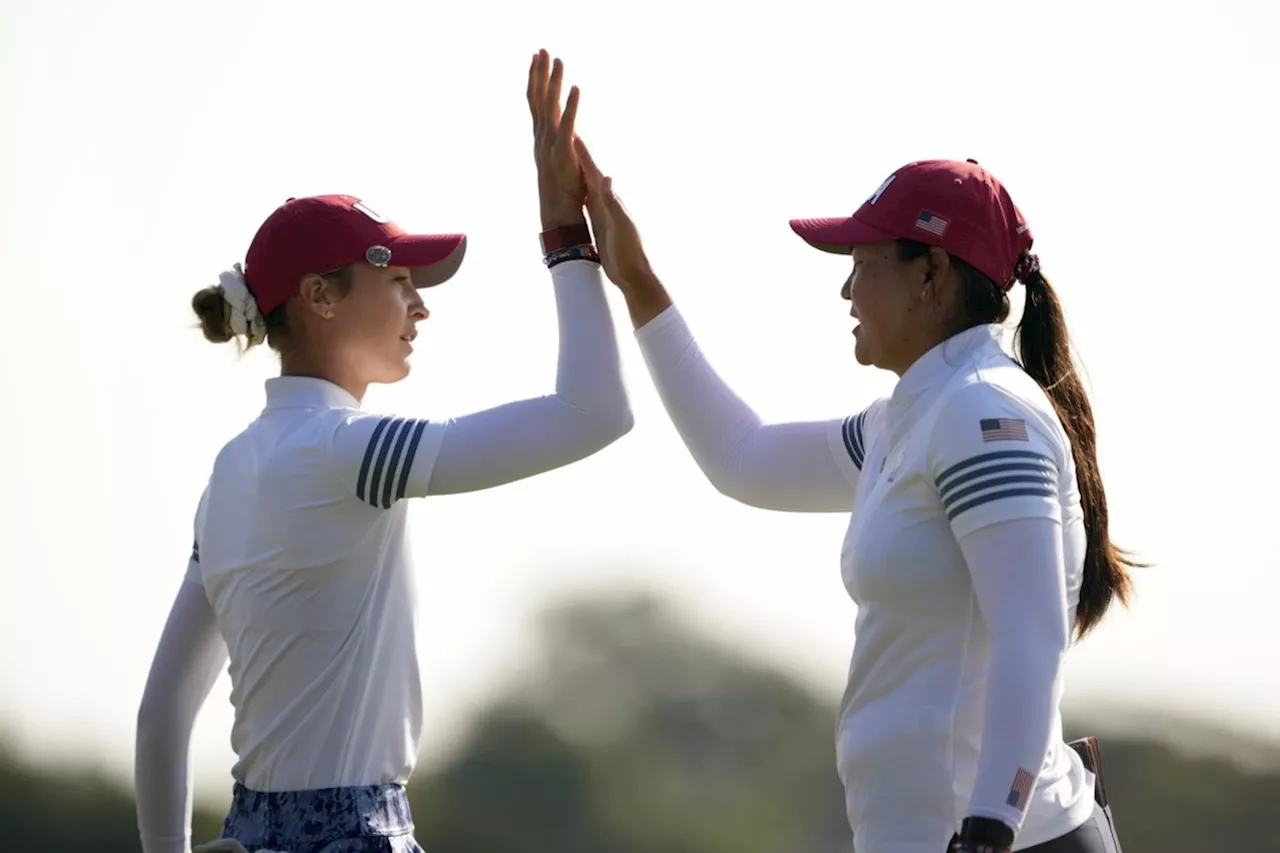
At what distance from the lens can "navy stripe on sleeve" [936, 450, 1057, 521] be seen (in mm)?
3434

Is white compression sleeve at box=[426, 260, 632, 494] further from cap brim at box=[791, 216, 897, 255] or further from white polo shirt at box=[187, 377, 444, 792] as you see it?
cap brim at box=[791, 216, 897, 255]

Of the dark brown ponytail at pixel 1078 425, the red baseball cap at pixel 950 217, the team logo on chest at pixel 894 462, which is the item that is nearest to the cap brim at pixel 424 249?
the red baseball cap at pixel 950 217

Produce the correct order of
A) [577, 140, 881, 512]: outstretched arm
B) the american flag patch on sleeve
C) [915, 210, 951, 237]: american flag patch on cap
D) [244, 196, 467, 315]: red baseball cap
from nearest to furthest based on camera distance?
the american flag patch on sleeve < [915, 210, 951, 237]: american flag patch on cap < [244, 196, 467, 315]: red baseball cap < [577, 140, 881, 512]: outstretched arm

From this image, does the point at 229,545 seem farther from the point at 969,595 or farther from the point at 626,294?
the point at 969,595

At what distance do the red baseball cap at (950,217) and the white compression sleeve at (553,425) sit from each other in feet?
1.81

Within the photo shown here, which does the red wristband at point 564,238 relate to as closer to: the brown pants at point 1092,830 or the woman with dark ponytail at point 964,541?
the woman with dark ponytail at point 964,541

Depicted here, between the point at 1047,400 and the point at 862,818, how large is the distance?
865 mm

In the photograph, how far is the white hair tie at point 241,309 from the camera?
425cm

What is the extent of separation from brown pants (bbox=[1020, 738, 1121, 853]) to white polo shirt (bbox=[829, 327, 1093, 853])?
0.02 metres

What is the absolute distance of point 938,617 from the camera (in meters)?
3.58

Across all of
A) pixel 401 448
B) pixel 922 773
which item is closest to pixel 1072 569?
pixel 922 773

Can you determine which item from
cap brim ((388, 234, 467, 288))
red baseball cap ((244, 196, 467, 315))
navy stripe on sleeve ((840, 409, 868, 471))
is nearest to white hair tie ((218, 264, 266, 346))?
red baseball cap ((244, 196, 467, 315))

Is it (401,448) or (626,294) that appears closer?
(401,448)

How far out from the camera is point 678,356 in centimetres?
473
